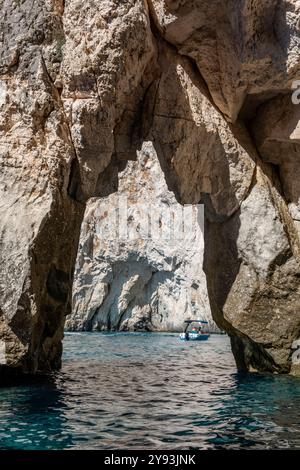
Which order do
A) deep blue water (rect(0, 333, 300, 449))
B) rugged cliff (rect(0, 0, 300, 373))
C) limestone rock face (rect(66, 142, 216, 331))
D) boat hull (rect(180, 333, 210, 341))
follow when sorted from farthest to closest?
limestone rock face (rect(66, 142, 216, 331))
boat hull (rect(180, 333, 210, 341))
rugged cliff (rect(0, 0, 300, 373))
deep blue water (rect(0, 333, 300, 449))

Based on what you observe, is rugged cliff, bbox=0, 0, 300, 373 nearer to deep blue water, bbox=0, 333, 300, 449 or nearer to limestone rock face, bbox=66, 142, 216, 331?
deep blue water, bbox=0, 333, 300, 449

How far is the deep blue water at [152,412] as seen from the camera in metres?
8.31

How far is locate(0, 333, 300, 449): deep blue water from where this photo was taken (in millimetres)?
8312

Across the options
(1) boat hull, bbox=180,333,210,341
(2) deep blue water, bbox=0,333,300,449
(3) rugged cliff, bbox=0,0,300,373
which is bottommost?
(2) deep blue water, bbox=0,333,300,449

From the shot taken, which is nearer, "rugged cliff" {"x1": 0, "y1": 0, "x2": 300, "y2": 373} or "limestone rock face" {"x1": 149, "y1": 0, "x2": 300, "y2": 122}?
"rugged cliff" {"x1": 0, "y1": 0, "x2": 300, "y2": 373}

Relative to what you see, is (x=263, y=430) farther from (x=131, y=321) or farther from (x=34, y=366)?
(x=131, y=321)

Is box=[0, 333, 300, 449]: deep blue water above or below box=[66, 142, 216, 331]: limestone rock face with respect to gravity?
below

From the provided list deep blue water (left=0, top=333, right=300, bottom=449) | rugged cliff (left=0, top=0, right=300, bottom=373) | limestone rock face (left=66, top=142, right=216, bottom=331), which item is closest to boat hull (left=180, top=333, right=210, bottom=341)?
limestone rock face (left=66, top=142, right=216, bottom=331)

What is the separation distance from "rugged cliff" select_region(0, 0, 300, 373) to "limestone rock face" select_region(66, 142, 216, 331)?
41.7 m

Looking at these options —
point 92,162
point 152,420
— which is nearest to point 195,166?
point 92,162

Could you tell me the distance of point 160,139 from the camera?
52.9ft

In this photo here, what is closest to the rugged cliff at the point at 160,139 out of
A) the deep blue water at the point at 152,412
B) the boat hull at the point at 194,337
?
the deep blue water at the point at 152,412

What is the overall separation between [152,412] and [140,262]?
5228cm
